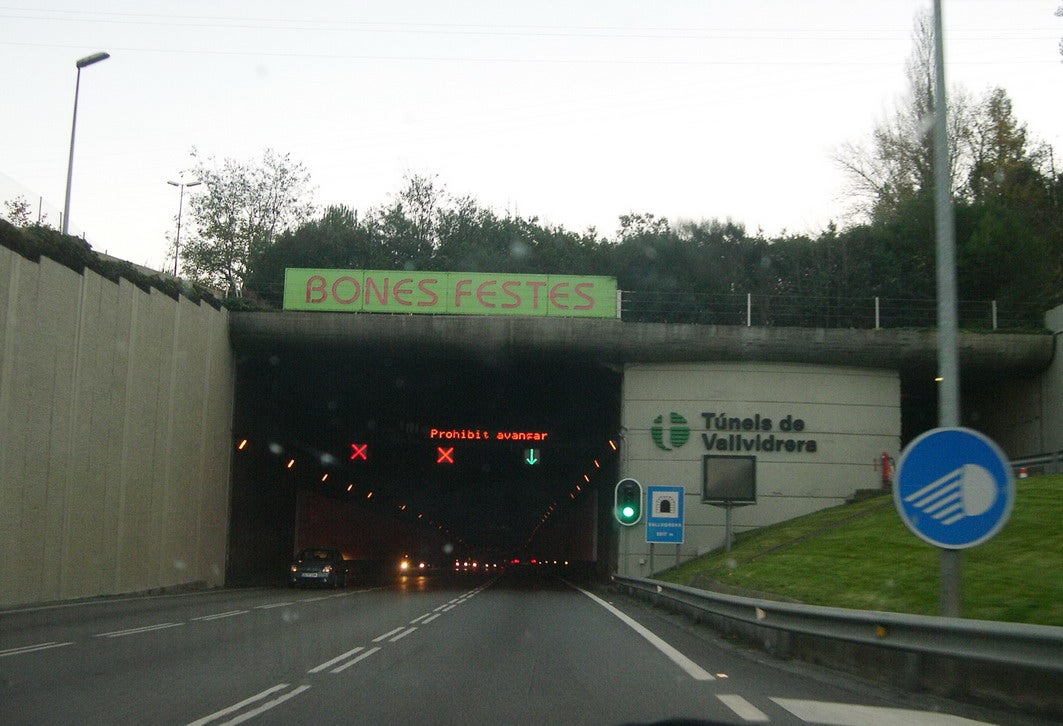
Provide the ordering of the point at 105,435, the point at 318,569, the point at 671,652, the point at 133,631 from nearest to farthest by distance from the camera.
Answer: the point at 671,652
the point at 133,631
the point at 105,435
the point at 318,569

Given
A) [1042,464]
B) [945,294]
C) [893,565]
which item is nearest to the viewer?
[945,294]

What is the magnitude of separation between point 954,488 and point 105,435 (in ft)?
77.8

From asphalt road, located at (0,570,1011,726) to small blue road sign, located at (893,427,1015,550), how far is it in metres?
1.46

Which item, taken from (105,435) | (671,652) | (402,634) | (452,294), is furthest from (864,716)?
(452,294)

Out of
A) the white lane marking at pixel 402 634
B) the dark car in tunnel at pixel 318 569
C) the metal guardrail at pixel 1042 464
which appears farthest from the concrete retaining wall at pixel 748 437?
Result: the white lane marking at pixel 402 634

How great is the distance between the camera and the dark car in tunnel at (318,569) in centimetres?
3884

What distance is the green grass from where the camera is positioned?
14.6 m

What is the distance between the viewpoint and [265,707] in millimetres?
9148

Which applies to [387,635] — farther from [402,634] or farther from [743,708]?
[743,708]

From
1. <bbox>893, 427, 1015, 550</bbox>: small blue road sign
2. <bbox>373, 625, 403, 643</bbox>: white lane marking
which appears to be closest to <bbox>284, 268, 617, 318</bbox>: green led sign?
<bbox>373, 625, 403, 643</bbox>: white lane marking

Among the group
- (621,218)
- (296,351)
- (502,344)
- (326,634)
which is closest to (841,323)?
(502,344)

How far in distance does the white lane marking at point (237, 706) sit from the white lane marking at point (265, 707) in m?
0.14

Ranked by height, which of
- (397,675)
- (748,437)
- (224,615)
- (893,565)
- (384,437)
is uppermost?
(384,437)

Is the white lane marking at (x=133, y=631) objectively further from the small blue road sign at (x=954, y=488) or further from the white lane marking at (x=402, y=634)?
the small blue road sign at (x=954, y=488)
